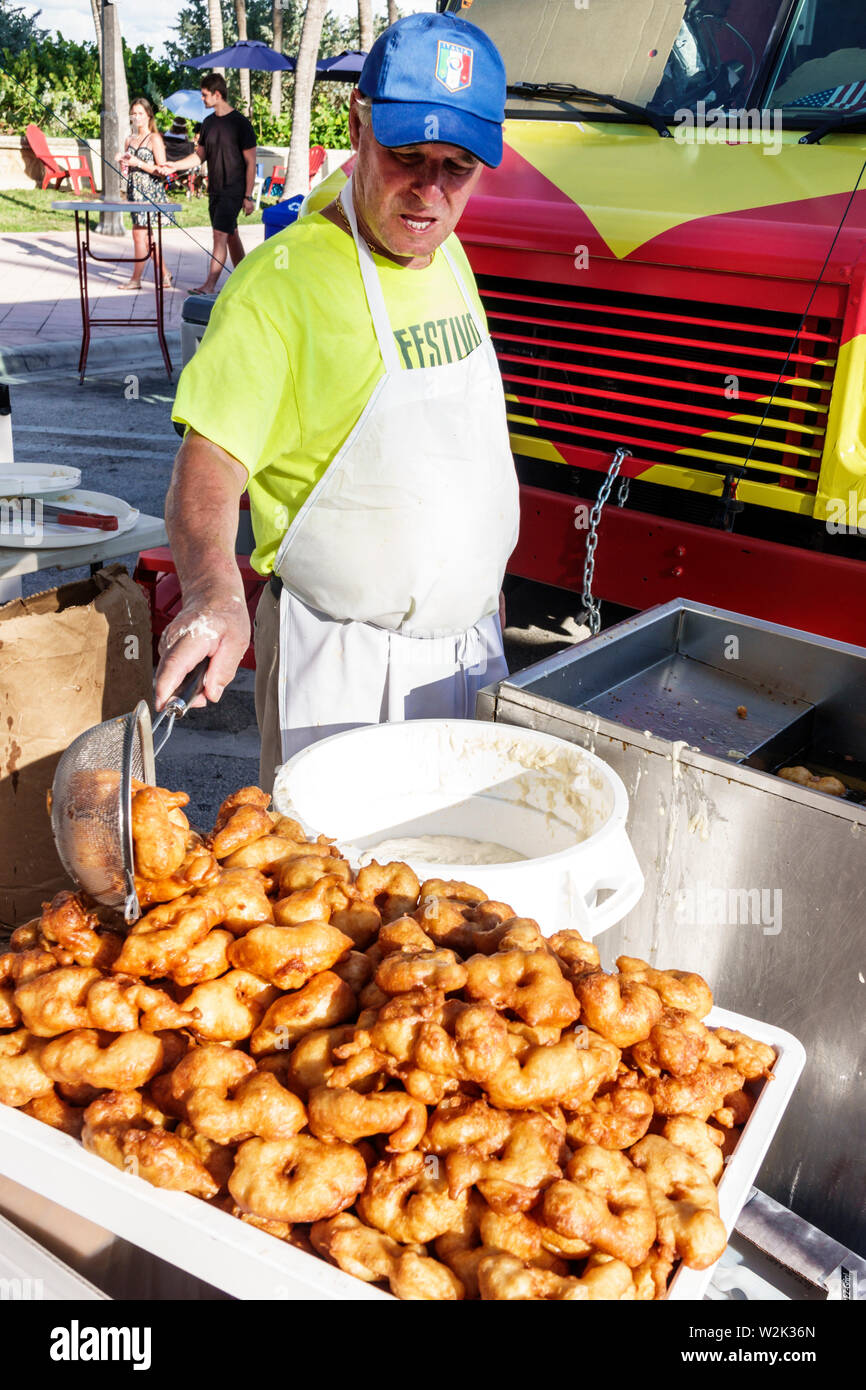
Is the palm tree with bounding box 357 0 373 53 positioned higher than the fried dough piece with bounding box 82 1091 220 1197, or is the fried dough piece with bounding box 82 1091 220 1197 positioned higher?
the palm tree with bounding box 357 0 373 53

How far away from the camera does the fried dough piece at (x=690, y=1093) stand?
1.41m

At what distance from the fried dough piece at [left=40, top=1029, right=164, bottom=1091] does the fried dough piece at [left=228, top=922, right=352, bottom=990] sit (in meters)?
0.15

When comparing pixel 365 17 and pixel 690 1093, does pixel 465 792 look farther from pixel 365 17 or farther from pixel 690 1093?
pixel 365 17

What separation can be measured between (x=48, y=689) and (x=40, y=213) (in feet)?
69.1

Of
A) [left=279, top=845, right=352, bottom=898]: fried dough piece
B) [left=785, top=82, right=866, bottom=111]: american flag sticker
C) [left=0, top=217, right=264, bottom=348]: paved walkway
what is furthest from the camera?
[left=0, top=217, right=264, bottom=348]: paved walkway

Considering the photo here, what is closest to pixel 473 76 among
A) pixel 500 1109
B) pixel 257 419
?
pixel 257 419

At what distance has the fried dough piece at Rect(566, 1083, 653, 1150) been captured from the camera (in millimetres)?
1348

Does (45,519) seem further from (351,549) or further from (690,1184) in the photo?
(690,1184)

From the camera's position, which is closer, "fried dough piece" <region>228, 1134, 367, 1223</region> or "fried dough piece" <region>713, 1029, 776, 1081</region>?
"fried dough piece" <region>228, 1134, 367, 1223</region>

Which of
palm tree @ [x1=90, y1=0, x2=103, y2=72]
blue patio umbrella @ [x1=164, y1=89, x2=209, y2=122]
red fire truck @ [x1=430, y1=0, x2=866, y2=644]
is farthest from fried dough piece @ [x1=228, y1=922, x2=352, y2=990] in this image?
blue patio umbrella @ [x1=164, y1=89, x2=209, y2=122]

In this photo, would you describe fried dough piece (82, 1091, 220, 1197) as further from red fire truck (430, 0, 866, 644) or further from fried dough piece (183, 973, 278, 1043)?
red fire truck (430, 0, 866, 644)

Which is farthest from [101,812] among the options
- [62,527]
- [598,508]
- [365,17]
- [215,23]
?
[215,23]

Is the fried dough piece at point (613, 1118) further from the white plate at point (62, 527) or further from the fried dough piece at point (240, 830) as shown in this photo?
the white plate at point (62, 527)

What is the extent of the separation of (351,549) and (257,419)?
34cm
